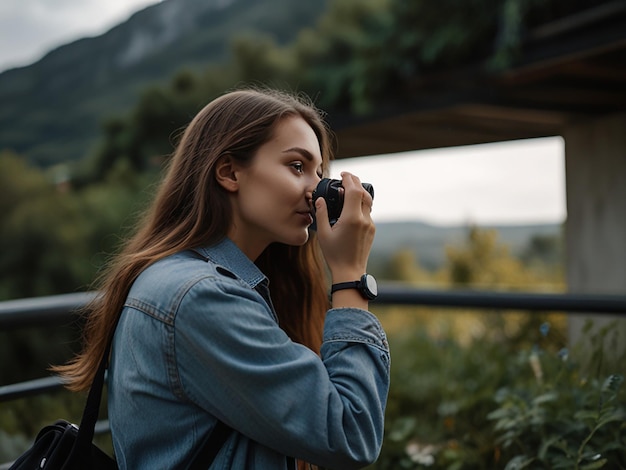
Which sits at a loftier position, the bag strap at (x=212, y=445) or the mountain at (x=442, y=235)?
the bag strap at (x=212, y=445)

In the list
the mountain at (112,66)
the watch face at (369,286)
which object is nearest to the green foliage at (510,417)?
the watch face at (369,286)

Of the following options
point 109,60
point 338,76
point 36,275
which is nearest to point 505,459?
point 338,76

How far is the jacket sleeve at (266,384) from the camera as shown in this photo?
116 cm

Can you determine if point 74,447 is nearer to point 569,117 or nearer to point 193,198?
point 193,198

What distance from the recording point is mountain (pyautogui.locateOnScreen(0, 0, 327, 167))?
1551 centimetres

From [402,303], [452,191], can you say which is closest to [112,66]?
[452,191]

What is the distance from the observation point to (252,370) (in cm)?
115

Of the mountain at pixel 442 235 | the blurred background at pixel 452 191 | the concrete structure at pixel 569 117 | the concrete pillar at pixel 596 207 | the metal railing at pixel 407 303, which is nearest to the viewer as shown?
the metal railing at pixel 407 303

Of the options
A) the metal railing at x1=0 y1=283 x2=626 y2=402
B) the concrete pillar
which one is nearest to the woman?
the metal railing at x1=0 y1=283 x2=626 y2=402

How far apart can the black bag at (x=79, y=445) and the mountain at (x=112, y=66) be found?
12.9 meters

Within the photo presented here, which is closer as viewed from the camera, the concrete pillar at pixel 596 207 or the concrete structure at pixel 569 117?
the concrete structure at pixel 569 117

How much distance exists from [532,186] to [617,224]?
2011mm

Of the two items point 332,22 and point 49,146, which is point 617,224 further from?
point 49,146

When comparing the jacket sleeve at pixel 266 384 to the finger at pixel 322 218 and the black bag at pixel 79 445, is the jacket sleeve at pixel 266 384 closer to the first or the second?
the black bag at pixel 79 445
